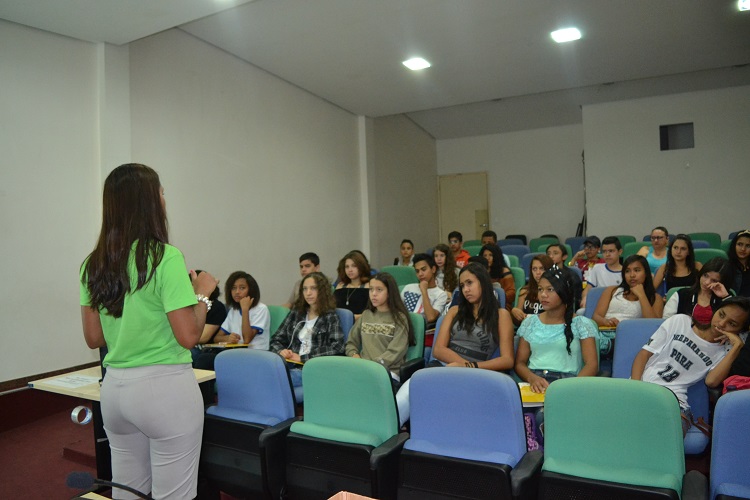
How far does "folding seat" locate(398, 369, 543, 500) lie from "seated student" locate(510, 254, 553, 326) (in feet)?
6.77

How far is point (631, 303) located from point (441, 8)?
10.9 ft

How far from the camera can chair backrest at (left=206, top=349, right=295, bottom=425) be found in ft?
8.77

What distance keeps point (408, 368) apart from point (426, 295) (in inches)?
53.7

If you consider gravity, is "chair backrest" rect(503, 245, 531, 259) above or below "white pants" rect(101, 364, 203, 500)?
above

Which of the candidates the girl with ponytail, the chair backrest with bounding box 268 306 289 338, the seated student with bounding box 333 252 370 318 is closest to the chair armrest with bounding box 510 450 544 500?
the girl with ponytail

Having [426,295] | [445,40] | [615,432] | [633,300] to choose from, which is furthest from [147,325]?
[445,40]

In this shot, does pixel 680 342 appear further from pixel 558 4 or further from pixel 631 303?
pixel 558 4

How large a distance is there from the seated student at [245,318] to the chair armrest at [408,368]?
1.33 m

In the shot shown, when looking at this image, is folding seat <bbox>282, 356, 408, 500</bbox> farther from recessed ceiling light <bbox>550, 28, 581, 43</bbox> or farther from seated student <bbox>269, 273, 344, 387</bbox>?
recessed ceiling light <bbox>550, 28, 581, 43</bbox>

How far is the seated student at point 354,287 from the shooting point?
5.13 metres

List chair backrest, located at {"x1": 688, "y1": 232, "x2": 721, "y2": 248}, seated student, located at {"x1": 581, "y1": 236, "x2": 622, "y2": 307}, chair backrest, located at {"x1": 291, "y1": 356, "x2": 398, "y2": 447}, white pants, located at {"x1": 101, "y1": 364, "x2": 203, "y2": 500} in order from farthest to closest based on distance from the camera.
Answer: chair backrest, located at {"x1": 688, "y1": 232, "x2": 721, "y2": 248}, seated student, located at {"x1": 581, "y1": 236, "x2": 622, "y2": 307}, chair backrest, located at {"x1": 291, "y1": 356, "x2": 398, "y2": 447}, white pants, located at {"x1": 101, "y1": 364, "x2": 203, "y2": 500}

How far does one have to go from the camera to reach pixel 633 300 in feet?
13.8

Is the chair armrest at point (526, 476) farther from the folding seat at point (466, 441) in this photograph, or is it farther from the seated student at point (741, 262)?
the seated student at point (741, 262)

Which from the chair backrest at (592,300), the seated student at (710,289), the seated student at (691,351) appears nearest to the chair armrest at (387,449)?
the seated student at (691,351)
